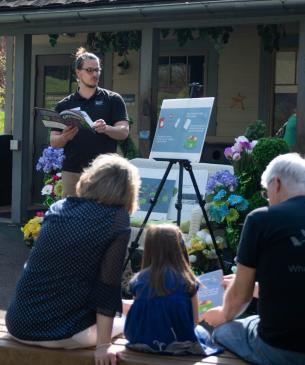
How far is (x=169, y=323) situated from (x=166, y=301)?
4.0 inches

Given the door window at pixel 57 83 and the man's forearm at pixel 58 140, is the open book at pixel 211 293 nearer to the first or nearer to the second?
the man's forearm at pixel 58 140

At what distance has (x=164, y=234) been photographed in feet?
11.2

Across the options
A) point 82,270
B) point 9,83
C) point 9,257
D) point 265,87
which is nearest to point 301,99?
point 265,87

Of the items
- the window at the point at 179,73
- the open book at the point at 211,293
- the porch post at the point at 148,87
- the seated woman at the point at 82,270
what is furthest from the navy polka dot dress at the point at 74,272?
the window at the point at 179,73

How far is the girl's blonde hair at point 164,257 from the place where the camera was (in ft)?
11.2

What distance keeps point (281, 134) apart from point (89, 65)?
2.76m

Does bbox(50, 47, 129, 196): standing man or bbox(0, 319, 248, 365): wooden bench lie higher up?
A: bbox(50, 47, 129, 196): standing man

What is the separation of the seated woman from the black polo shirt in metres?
2.32

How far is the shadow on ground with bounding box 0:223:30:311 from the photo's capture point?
623 cm

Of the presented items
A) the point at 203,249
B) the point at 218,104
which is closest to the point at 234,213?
the point at 203,249

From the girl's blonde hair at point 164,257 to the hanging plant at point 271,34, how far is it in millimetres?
5981

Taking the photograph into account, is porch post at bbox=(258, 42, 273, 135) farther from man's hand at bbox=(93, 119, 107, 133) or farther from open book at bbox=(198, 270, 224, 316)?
open book at bbox=(198, 270, 224, 316)

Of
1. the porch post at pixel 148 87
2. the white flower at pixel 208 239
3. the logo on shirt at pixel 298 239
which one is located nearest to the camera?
the logo on shirt at pixel 298 239

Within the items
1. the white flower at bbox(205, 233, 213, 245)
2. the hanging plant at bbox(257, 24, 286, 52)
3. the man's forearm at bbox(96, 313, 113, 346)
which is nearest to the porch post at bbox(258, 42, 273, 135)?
the hanging plant at bbox(257, 24, 286, 52)
